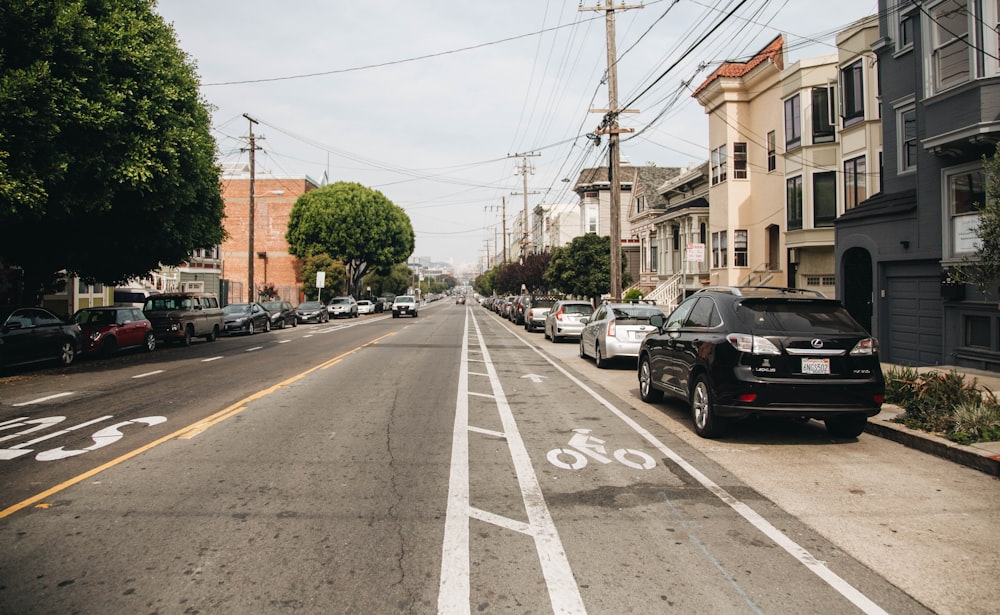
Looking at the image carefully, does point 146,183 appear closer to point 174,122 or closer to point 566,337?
point 174,122

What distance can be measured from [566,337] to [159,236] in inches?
542

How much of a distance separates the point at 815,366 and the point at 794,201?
64.7ft

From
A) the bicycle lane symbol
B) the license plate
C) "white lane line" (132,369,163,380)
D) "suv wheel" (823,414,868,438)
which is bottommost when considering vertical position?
the bicycle lane symbol

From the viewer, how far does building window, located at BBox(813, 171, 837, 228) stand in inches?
945

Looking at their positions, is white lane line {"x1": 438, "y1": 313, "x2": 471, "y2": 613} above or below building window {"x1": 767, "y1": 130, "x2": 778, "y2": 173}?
below

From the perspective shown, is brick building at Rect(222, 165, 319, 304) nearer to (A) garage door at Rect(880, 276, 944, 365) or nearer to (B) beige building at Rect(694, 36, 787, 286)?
(B) beige building at Rect(694, 36, 787, 286)

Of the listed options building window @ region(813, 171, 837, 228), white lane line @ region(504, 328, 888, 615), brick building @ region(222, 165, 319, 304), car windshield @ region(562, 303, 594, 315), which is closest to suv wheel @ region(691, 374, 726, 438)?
white lane line @ region(504, 328, 888, 615)

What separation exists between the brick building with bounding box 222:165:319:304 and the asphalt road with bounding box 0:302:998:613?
2331 inches

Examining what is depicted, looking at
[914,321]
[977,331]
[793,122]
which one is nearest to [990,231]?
[977,331]

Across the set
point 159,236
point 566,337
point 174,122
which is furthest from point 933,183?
point 159,236

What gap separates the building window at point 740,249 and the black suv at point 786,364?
849 inches

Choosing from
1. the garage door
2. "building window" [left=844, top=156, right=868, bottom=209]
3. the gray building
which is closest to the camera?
the gray building

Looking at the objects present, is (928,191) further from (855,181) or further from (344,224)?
(344,224)

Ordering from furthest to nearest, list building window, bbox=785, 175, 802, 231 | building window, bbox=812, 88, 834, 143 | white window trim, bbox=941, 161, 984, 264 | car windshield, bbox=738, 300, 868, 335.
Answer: building window, bbox=785, 175, 802, 231
building window, bbox=812, 88, 834, 143
white window trim, bbox=941, 161, 984, 264
car windshield, bbox=738, 300, 868, 335
